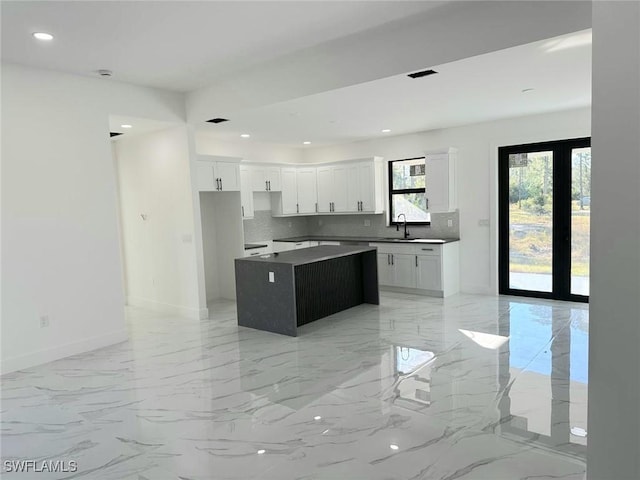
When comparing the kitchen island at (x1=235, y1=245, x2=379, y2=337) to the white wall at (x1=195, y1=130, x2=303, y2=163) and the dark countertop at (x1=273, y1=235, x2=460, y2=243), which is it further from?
the white wall at (x1=195, y1=130, x2=303, y2=163)

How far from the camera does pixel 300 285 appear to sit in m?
5.30

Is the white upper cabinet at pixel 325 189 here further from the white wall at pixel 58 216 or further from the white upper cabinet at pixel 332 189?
the white wall at pixel 58 216

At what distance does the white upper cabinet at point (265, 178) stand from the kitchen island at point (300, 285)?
1972mm

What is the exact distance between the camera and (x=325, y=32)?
12.5 feet

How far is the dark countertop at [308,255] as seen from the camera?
5.08m

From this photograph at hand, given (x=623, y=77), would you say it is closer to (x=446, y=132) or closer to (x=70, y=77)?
(x=70, y=77)

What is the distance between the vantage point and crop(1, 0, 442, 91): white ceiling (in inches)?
126

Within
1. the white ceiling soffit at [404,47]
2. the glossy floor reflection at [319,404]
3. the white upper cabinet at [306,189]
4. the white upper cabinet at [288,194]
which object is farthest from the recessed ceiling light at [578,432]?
the white upper cabinet at [306,189]

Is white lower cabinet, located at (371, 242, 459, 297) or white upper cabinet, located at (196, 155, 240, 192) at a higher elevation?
white upper cabinet, located at (196, 155, 240, 192)

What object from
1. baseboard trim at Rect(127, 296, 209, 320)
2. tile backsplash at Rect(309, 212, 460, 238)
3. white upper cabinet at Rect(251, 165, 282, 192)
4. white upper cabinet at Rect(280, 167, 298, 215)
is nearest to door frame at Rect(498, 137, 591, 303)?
tile backsplash at Rect(309, 212, 460, 238)

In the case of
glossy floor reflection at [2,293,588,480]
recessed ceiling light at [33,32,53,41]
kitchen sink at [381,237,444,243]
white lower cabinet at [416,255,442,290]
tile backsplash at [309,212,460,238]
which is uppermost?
recessed ceiling light at [33,32,53,41]

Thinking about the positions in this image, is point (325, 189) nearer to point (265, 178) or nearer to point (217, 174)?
point (265, 178)

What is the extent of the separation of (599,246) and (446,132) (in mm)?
6150

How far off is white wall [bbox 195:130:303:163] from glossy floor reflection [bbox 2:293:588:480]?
10.5 feet
